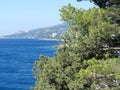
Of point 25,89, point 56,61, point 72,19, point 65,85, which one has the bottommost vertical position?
point 25,89

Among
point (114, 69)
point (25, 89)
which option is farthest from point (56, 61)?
point (25, 89)

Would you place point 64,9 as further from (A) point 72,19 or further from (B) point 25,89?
(B) point 25,89

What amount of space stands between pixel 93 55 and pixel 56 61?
8974mm

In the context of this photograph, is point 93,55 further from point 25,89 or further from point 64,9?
point 25,89

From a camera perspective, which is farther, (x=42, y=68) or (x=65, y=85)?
(x=42, y=68)

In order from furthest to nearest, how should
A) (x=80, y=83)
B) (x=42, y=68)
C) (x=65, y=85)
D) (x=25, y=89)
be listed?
(x=25, y=89)
(x=42, y=68)
(x=65, y=85)
(x=80, y=83)

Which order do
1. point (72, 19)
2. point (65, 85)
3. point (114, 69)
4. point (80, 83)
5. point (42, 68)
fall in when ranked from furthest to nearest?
point (42, 68), point (65, 85), point (80, 83), point (72, 19), point (114, 69)

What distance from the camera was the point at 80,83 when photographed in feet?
61.0

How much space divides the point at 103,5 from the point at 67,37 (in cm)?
720

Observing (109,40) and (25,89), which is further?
(25,89)

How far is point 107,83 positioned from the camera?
13719 millimetres

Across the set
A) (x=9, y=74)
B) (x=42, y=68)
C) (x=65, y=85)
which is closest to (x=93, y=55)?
(x=65, y=85)

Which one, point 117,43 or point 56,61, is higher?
point 117,43

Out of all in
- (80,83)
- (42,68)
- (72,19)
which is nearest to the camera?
(72,19)
